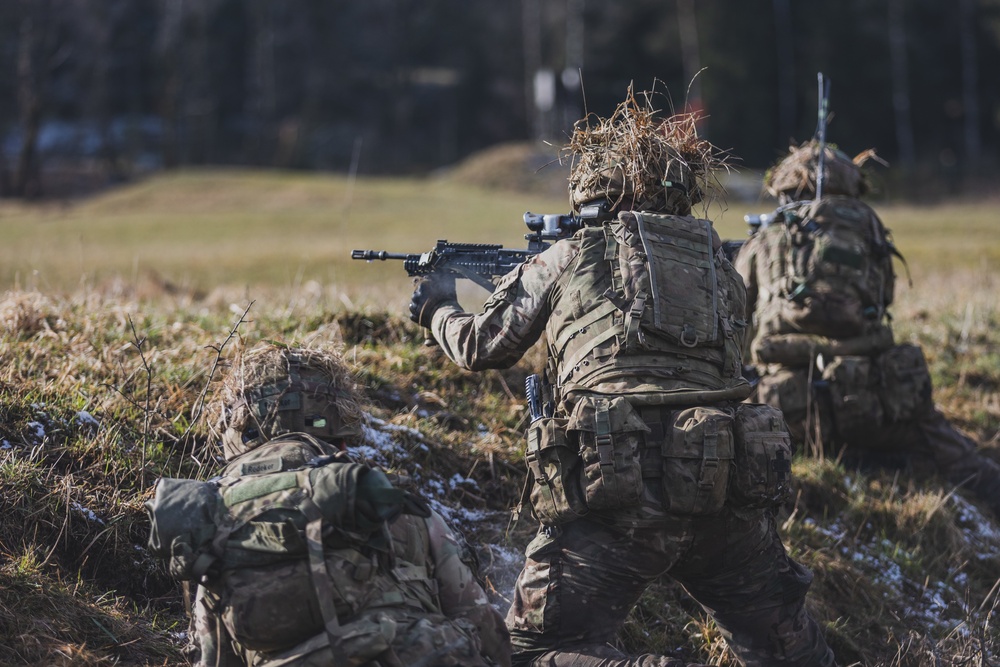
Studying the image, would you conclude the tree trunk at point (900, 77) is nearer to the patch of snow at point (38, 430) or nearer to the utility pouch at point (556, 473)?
the utility pouch at point (556, 473)

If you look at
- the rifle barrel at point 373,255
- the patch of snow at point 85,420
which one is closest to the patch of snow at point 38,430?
the patch of snow at point 85,420

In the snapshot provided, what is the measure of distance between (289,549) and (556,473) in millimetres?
1192

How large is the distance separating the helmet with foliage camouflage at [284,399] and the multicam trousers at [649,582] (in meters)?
0.93

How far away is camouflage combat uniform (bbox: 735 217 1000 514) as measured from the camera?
684cm

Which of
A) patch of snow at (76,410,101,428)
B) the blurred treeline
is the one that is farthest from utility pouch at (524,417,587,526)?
the blurred treeline

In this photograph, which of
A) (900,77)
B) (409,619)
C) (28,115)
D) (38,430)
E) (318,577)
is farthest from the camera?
(28,115)

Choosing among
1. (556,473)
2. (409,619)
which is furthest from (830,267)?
(409,619)

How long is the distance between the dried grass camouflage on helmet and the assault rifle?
24cm

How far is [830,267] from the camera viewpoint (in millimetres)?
6680

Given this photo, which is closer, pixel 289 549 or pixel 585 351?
pixel 289 549

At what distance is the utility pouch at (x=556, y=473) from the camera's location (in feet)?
13.6

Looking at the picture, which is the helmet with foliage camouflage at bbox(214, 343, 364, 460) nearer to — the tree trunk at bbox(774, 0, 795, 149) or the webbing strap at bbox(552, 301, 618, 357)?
the webbing strap at bbox(552, 301, 618, 357)

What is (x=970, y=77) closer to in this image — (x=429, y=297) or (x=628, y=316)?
(x=429, y=297)

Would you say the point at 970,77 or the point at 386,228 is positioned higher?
the point at 970,77
